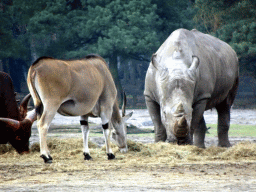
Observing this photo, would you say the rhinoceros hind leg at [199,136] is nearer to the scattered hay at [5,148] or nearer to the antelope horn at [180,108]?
the antelope horn at [180,108]

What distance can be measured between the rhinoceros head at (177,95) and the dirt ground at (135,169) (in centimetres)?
34

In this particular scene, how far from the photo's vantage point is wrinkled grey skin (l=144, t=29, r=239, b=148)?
890 centimetres

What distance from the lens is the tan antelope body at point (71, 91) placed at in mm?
7770

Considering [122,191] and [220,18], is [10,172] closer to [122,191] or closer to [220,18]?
[122,191]

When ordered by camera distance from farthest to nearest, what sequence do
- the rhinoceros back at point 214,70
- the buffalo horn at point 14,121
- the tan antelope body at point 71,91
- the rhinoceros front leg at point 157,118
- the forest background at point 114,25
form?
the forest background at point 114,25, the rhinoceros front leg at point 157,118, the rhinoceros back at point 214,70, the buffalo horn at point 14,121, the tan antelope body at point 71,91

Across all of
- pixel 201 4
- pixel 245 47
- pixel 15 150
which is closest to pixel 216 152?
pixel 15 150

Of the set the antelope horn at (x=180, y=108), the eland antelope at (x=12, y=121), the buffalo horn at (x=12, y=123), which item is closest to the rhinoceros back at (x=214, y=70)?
the antelope horn at (x=180, y=108)

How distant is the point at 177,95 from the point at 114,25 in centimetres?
2434

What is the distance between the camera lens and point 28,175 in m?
7.01

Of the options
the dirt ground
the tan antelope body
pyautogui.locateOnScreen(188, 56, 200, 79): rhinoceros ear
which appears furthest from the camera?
pyautogui.locateOnScreen(188, 56, 200, 79): rhinoceros ear

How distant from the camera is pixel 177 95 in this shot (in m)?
8.90

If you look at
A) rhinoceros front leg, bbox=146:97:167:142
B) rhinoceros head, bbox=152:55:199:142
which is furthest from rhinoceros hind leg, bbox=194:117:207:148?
rhinoceros head, bbox=152:55:199:142

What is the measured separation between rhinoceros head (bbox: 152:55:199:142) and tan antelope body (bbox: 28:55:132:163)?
2.79 feet

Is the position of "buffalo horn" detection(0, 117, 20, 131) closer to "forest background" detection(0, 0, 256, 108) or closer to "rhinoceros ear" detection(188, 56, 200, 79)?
"rhinoceros ear" detection(188, 56, 200, 79)
